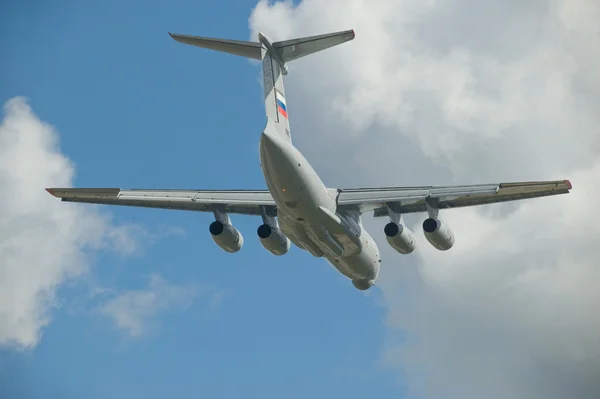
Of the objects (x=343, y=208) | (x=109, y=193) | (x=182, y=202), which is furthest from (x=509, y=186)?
(x=109, y=193)

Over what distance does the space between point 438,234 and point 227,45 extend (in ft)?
26.1

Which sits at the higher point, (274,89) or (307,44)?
(307,44)

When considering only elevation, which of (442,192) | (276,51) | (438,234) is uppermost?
(276,51)

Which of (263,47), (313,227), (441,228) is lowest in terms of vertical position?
(313,227)

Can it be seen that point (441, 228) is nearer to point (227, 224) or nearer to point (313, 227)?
point (313, 227)

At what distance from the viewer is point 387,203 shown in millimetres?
28188

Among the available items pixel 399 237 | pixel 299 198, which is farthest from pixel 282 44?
pixel 399 237

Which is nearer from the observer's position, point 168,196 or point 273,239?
point 168,196

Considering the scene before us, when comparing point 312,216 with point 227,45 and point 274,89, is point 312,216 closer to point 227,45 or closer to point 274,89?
point 274,89

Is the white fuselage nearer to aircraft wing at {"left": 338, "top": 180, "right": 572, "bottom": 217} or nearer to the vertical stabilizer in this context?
aircraft wing at {"left": 338, "top": 180, "right": 572, "bottom": 217}

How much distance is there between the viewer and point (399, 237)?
2841cm

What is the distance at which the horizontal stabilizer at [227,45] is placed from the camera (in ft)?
85.8

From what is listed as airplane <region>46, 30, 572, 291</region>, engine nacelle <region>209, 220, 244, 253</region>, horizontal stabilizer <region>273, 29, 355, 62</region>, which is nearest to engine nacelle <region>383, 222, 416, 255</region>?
airplane <region>46, 30, 572, 291</region>

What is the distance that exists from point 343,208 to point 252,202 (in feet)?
8.36
